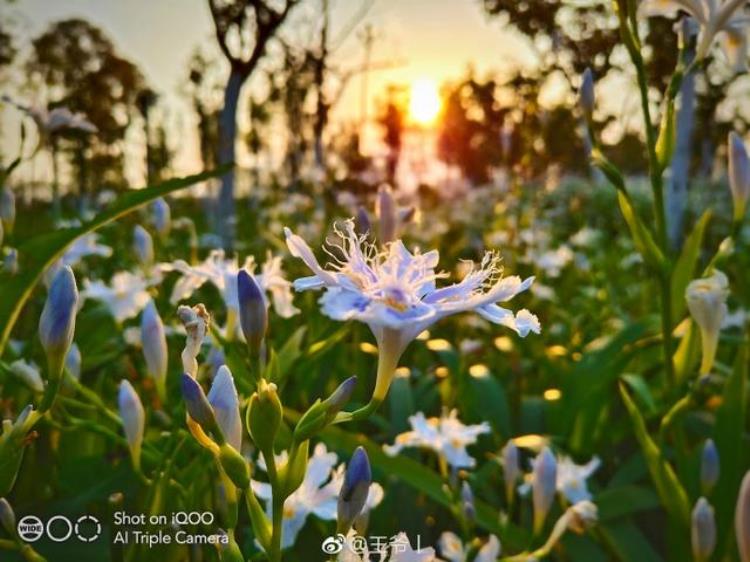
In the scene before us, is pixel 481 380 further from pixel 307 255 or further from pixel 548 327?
pixel 307 255

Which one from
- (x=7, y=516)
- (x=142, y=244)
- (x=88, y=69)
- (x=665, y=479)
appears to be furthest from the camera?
(x=88, y=69)

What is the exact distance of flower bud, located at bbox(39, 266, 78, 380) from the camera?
80cm

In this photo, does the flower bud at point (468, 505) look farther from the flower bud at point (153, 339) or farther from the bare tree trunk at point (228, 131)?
the bare tree trunk at point (228, 131)

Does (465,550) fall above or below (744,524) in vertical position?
below

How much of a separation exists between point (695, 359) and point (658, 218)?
248mm

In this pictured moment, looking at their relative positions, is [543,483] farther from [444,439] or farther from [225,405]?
[225,405]

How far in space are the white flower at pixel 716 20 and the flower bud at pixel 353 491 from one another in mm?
1130

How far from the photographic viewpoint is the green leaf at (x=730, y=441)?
154cm

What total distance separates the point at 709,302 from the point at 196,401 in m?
0.86

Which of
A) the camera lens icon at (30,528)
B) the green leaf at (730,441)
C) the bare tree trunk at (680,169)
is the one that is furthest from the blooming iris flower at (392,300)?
the bare tree trunk at (680,169)

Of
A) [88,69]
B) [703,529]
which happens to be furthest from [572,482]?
[88,69]

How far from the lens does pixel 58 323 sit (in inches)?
31.6

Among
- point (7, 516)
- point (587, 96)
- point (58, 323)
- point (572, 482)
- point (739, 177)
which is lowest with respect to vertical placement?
point (572, 482)

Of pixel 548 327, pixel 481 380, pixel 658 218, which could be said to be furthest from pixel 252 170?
pixel 658 218
